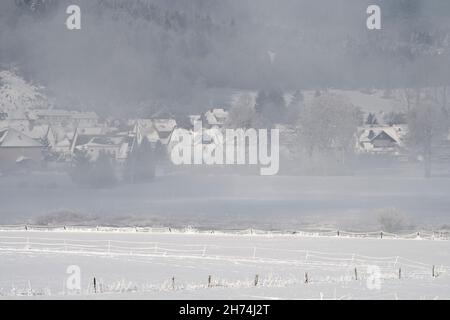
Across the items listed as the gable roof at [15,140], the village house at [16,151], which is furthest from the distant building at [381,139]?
the gable roof at [15,140]

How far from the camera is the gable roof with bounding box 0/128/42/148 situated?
135 m

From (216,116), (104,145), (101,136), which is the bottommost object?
(104,145)

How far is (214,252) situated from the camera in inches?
2026

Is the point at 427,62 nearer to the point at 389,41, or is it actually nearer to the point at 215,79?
the point at 389,41

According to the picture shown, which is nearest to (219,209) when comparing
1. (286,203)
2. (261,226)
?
(286,203)

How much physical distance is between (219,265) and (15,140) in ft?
337

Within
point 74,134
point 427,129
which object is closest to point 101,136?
point 74,134

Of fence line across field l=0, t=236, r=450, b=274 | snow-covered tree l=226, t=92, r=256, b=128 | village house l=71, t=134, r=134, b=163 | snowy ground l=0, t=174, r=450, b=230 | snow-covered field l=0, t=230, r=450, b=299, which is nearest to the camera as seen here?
snow-covered field l=0, t=230, r=450, b=299

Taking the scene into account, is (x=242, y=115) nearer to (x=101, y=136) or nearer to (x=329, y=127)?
(x=101, y=136)

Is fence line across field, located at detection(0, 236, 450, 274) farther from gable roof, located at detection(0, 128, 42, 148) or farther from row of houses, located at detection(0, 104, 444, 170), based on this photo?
gable roof, located at detection(0, 128, 42, 148)

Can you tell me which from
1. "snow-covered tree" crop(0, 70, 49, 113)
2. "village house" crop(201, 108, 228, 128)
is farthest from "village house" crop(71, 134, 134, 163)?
"snow-covered tree" crop(0, 70, 49, 113)

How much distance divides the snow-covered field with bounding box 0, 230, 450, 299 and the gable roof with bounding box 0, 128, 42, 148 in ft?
240

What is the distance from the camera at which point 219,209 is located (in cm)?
9881
